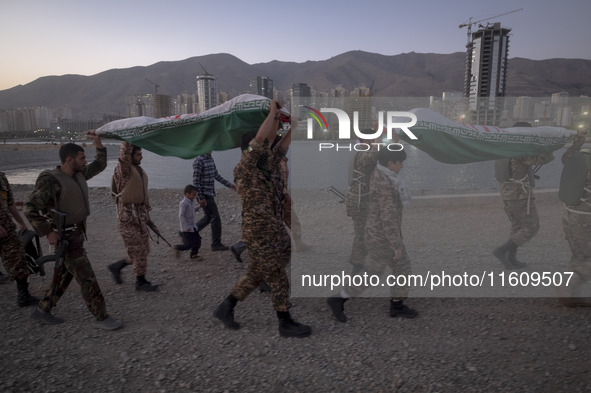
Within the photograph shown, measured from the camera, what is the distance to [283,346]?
3146 mm

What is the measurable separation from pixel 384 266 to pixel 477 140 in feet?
6.54

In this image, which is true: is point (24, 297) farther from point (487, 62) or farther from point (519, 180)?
point (487, 62)

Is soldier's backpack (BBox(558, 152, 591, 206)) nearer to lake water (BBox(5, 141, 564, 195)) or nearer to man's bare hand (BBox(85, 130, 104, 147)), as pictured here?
lake water (BBox(5, 141, 564, 195))

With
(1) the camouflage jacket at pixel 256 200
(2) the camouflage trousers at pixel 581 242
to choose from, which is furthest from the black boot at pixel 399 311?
(2) the camouflage trousers at pixel 581 242

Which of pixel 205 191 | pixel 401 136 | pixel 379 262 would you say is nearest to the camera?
pixel 379 262

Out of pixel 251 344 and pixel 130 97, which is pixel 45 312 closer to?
pixel 251 344

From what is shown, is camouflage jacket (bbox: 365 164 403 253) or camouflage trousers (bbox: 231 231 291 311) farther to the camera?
camouflage jacket (bbox: 365 164 403 253)

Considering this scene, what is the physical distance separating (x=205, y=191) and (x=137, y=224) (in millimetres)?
1476

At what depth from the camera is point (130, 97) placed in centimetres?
9600

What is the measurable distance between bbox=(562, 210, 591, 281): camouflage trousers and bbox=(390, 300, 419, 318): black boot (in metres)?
1.68

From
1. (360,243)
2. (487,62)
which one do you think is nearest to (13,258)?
(360,243)

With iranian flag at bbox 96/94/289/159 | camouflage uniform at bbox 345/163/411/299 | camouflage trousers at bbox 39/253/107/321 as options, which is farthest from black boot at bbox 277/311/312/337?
iranian flag at bbox 96/94/289/159

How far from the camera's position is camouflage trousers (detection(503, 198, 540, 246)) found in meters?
4.55

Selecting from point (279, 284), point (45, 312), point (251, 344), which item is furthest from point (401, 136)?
point (45, 312)
